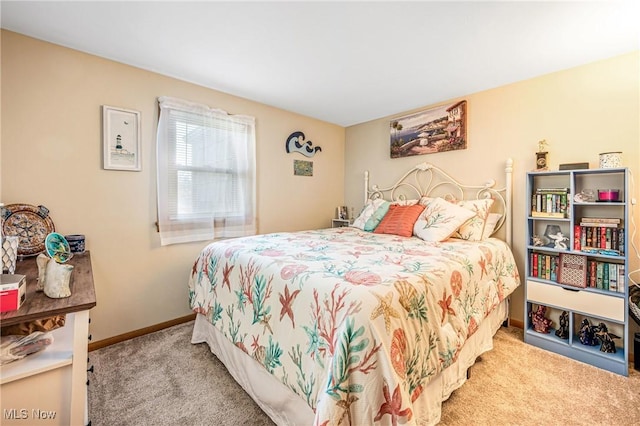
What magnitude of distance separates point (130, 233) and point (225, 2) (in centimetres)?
190

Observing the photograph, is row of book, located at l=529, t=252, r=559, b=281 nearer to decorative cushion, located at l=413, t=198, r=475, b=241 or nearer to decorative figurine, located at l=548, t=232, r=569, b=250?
decorative figurine, located at l=548, t=232, r=569, b=250

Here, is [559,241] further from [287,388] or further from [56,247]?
[56,247]

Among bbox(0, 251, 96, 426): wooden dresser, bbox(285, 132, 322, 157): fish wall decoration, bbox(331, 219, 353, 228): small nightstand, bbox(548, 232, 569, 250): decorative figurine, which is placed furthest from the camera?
bbox(331, 219, 353, 228): small nightstand

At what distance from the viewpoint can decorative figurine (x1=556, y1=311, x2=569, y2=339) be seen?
2.12 m

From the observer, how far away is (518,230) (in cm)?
251

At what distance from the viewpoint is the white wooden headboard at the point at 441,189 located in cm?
252

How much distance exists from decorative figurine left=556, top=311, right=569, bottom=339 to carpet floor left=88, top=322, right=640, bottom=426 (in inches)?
8.3

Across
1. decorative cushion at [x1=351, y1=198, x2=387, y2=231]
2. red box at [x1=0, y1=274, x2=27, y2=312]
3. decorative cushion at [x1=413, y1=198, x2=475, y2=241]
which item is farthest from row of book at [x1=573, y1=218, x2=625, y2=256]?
red box at [x1=0, y1=274, x2=27, y2=312]

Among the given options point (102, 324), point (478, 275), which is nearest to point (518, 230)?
point (478, 275)

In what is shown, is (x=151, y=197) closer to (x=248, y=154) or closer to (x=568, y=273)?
(x=248, y=154)

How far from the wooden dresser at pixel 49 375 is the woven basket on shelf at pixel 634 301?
306 cm

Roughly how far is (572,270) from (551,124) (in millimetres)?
1254

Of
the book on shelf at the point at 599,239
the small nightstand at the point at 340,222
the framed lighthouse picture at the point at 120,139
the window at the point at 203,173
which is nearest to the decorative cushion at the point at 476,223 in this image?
the book on shelf at the point at 599,239

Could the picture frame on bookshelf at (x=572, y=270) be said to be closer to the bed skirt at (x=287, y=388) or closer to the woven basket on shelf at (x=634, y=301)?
the woven basket on shelf at (x=634, y=301)
